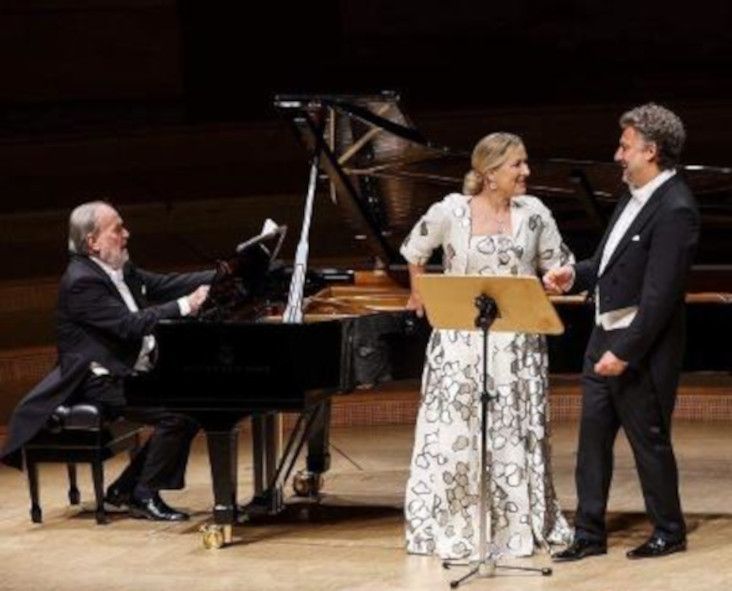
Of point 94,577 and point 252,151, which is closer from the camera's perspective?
point 94,577

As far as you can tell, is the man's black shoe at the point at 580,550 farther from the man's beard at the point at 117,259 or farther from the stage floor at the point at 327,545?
the man's beard at the point at 117,259

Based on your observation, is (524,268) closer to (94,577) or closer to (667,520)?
(667,520)

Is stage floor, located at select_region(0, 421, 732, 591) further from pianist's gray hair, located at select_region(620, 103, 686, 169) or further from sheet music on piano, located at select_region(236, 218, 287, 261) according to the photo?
pianist's gray hair, located at select_region(620, 103, 686, 169)

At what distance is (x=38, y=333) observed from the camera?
396 inches

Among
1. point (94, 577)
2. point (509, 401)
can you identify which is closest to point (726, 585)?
point (509, 401)

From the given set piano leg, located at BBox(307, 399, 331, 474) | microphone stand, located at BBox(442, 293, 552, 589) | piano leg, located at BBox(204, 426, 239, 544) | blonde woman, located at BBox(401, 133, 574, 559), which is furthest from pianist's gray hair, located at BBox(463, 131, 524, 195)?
piano leg, located at BBox(307, 399, 331, 474)

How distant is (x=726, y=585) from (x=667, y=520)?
45cm

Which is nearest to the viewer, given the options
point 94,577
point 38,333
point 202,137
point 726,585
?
point 726,585

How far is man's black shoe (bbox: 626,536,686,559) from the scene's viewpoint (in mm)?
6684

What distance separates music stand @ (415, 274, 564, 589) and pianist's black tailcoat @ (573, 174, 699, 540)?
0.34 metres

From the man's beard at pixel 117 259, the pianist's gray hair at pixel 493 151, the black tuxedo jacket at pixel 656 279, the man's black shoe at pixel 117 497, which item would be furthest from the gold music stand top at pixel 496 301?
the man's black shoe at pixel 117 497

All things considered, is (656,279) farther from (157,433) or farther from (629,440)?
(157,433)

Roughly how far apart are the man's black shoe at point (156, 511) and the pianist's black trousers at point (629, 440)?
1572 millimetres

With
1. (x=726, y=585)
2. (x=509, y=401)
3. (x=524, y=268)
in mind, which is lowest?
(x=726, y=585)
